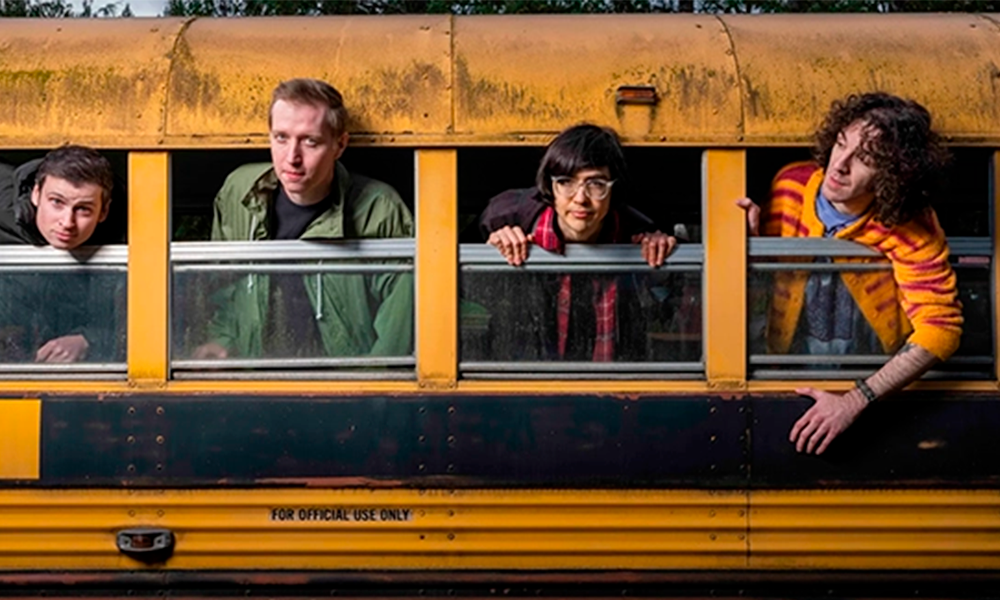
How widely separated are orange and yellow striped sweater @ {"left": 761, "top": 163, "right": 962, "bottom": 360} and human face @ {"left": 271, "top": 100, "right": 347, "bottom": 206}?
4.74 feet

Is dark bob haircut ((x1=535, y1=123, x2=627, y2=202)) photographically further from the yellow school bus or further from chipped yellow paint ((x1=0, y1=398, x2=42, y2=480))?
chipped yellow paint ((x1=0, y1=398, x2=42, y2=480))

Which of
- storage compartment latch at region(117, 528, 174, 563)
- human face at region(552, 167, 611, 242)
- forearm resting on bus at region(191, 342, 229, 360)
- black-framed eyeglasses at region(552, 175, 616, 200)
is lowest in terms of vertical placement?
storage compartment latch at region(117, 528, 174, 563)

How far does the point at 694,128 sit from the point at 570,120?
1.30 ft

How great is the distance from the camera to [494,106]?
14.0 ft

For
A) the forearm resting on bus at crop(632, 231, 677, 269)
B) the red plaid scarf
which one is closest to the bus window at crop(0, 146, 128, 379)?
the red plaid scarf

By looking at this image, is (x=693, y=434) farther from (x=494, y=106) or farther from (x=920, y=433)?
(x=494, y=106)

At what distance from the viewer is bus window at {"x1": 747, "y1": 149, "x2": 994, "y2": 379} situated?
4.25 m

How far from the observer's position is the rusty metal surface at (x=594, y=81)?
4.25 meters

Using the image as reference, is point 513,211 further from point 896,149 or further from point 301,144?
point 896,149

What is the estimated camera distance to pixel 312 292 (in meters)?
4.26

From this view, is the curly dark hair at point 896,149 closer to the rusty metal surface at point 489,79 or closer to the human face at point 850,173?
the human face at point 850,173

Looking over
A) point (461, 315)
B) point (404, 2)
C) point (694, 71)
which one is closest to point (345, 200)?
point (461, 315)

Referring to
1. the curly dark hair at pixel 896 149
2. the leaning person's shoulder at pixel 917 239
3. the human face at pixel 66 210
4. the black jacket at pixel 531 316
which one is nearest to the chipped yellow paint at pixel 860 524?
the black jacket at pixel 531 316

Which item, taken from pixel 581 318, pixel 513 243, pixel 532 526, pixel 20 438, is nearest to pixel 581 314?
pixel 581 318
